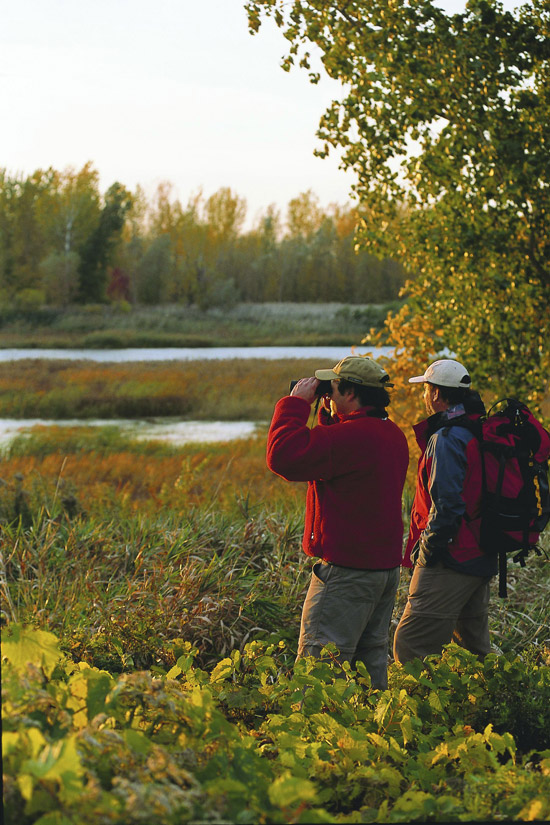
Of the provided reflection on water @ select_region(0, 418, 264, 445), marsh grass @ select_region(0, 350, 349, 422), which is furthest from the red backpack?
marsh grass @ select_region(0, 350, 349, 422)

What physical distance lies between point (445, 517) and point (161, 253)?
25.5m

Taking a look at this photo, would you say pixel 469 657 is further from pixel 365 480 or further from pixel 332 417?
pixel 332 417

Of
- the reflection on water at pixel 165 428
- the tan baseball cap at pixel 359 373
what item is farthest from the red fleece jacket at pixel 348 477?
the reflection on water at pixel 165 428

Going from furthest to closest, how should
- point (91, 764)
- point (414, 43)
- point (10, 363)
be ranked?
point (10, 363) → point (414, 43) → point (91, 764)

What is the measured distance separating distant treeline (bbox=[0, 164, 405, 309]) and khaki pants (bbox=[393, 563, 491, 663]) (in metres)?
17.9

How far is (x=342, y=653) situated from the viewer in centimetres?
352

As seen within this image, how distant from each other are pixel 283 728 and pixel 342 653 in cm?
101

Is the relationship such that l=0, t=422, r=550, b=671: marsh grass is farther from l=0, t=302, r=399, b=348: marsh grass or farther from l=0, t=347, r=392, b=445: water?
l=0, t=302, r=399, b=348: marsh grass

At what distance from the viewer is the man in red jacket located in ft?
11.2

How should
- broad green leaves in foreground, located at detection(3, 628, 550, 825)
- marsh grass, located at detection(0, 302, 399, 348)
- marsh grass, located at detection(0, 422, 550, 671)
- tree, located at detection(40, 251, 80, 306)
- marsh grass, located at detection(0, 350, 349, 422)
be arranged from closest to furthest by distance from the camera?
broad green leaves in foreground, located at detection(3, 628, 550, 825)
marsh grass, located at detection(0, 422, 550, 671)
marsh grass, located at detection(0, 350, 349, 422)
marsh grass, located at detection(0, 302, 399, 348)
tree, located at detection(40, 251, 80, 306)

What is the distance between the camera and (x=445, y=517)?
3.60 m

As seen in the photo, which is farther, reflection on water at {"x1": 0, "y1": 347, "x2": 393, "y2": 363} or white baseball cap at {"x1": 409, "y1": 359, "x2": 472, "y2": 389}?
reflection on water at {"x1": 0, "y1": 347, "x2": 393, "y2": 363}

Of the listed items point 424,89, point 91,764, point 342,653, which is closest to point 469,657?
→ point 342,653

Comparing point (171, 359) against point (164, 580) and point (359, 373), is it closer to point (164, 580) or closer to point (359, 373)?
point (164, 580)
